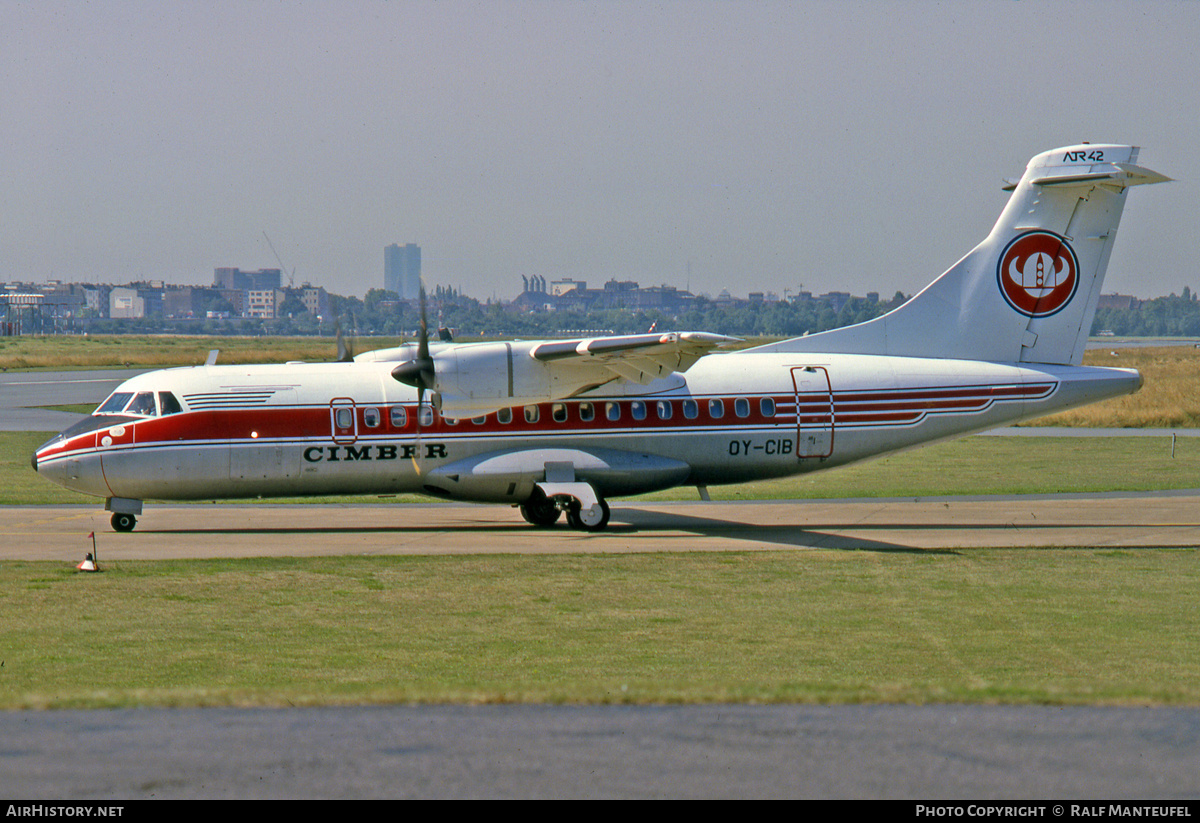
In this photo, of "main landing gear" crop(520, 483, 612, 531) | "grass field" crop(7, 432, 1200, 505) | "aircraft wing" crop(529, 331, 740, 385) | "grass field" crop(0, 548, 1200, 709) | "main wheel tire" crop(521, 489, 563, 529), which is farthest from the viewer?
"grass field" crop(7, 432, 1200, 505)

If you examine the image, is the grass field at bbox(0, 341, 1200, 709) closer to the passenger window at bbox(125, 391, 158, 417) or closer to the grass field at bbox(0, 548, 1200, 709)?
the grass field at bbox(0, 548, 1200, 709)

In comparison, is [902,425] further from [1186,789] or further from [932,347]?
[1186,789]

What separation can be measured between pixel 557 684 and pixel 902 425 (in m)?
16.6

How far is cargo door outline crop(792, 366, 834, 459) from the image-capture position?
2503 cm

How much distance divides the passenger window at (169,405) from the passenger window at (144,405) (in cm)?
14

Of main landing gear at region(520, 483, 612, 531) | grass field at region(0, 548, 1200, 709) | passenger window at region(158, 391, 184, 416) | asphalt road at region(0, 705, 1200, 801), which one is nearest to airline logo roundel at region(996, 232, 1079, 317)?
grass field at region(0, 548, 1200, 709)

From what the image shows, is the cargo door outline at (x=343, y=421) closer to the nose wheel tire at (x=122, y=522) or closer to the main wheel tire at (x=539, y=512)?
the main wheel tire at (x=539, y=512)

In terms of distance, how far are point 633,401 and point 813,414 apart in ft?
13.0

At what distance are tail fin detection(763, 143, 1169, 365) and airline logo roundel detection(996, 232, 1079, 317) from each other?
22 mm

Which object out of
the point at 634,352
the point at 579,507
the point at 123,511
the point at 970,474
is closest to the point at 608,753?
the point at 634,352

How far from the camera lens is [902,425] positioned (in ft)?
82.6

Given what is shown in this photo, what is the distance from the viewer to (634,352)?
22.0 meters

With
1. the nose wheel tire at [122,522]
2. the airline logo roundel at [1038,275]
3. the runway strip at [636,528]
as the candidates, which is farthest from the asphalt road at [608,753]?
the airline logo roundel at [1038,275]

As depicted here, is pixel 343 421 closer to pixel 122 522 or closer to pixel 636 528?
pixel 122 522
